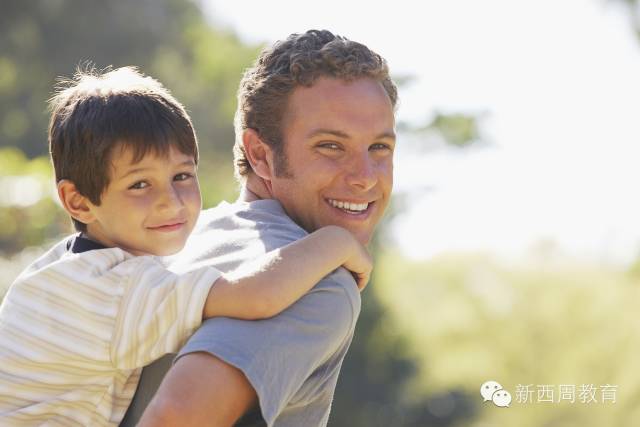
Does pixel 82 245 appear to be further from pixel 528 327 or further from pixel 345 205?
pixel 528 327

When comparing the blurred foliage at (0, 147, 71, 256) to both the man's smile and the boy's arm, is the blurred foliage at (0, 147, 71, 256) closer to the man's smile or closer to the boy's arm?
the man's smile

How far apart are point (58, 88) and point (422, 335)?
12118mm

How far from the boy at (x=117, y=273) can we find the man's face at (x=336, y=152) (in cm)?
40

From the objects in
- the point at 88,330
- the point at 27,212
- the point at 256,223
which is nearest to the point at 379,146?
the point at 256,223

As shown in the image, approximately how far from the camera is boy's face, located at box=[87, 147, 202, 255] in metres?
2.53

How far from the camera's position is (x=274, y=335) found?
7.27 ft

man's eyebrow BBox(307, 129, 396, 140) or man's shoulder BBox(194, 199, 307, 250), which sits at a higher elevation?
man's eyebrow BBox(307, 129, 396, 140)

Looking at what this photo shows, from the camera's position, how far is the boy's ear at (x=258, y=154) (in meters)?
3.09

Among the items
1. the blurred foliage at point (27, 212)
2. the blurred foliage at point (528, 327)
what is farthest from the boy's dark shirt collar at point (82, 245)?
the blurred foliage at point (528, 327)

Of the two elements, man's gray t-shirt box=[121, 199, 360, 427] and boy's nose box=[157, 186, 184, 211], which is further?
boy's nose box=[157, 186, 184, 211]

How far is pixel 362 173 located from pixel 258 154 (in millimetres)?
337

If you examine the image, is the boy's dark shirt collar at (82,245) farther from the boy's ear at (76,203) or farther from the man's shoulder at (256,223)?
the man's shoulder at (256,223)

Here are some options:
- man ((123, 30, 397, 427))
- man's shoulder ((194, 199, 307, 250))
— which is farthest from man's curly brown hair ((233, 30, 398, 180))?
man's shoulder ((194, 199, 307, 250))

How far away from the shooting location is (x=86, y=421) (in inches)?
94.5
